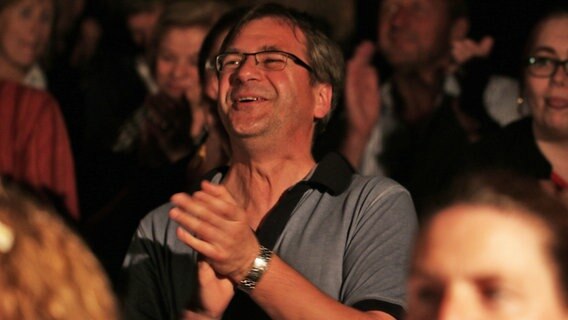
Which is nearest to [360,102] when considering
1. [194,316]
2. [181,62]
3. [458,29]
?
[458,29]

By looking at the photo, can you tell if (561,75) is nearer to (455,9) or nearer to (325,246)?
(455,9)

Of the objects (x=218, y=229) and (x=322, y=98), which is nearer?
(x=218, y=229)

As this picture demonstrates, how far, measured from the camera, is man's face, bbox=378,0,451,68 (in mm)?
4750

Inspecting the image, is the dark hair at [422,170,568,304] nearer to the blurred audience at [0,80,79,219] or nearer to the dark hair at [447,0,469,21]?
the blurred audience at [0,80,79,219]

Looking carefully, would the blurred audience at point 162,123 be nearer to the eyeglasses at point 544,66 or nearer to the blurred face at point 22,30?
the blurred face at point 22,30

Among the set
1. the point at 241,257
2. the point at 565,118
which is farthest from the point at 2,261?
the point at 565,118

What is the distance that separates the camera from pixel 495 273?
68.2 inches

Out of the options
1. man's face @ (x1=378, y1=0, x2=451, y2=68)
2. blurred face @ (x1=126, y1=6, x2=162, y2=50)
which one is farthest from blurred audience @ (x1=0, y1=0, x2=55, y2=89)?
man's face @ (x1=378, y1=0, x2=451, y2=68)

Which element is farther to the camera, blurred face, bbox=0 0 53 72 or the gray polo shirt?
blurred face, bbox=0 0 53 72

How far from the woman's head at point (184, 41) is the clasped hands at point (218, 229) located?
6.53 feet

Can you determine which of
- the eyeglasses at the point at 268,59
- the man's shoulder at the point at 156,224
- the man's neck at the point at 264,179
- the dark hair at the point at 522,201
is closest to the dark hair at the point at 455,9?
the eyeglasses at the point at 268,59

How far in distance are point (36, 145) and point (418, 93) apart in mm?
1495

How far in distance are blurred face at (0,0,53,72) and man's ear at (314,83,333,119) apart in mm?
1799

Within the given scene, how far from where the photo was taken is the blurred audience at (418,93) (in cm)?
452
